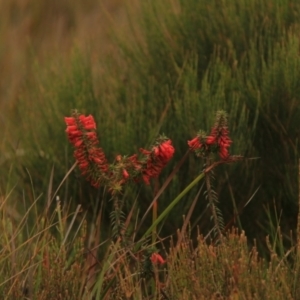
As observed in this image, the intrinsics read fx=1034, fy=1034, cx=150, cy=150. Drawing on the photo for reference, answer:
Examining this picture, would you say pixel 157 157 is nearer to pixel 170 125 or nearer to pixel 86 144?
pixel 86 144

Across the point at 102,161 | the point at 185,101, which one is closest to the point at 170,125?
the point at 185,101

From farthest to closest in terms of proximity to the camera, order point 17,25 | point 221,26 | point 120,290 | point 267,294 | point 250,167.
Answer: point 17,25
point 221,26
point 250,167
point 120,290
point 267,294

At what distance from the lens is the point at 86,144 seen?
10.1 ft

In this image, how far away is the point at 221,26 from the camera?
14.2 feet

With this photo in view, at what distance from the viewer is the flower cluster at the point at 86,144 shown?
3059mm

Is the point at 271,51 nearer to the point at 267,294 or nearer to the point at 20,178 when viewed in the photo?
the point at 20,178

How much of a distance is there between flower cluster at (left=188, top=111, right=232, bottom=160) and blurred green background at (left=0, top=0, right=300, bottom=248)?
1.95 ft

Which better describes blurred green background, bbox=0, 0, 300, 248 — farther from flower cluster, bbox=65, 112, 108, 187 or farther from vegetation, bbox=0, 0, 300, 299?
flower cluster, bbox=65, 112, 108, 187

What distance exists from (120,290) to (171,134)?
1.18 metres

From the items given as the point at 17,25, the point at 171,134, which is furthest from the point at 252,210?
the point at 17,25

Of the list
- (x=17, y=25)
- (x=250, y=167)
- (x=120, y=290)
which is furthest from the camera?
(x=17, y=25)

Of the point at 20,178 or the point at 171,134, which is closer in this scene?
the point at 171,134

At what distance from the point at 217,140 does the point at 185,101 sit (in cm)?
99

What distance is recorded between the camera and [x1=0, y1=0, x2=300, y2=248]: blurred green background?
3938mm
